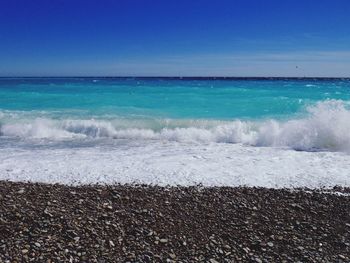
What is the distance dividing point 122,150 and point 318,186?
5221 millimetres

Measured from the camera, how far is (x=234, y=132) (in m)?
12.7

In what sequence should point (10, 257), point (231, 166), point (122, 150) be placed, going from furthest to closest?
1. point (122, 150)
2. point (231, 166)
3. point (10, 257)

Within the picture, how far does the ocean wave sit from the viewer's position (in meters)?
11.4

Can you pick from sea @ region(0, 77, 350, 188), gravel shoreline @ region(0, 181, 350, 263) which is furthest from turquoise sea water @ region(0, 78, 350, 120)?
gravel shoreline @ region(0, 181, 350, 263)

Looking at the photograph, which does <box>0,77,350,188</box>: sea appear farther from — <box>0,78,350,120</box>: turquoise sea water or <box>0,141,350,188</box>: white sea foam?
<box>0,78,350,120</box>: turquoise sea water

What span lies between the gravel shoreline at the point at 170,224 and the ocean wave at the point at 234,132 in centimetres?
469

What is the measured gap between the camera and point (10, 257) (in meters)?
4.45

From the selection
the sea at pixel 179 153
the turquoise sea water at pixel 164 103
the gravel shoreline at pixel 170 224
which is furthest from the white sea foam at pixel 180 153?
the turquoise sea water at pixel 164 103

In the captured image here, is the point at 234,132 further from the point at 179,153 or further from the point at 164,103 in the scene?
the point at 164,103

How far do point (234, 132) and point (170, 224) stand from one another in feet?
24.7

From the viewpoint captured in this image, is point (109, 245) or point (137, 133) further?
point (137, 133)

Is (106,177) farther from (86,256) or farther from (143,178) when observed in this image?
(86,256)

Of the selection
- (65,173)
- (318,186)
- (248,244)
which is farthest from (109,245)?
(318,186)

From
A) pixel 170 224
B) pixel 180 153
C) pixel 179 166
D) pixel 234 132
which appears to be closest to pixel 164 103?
pixel 234 132
